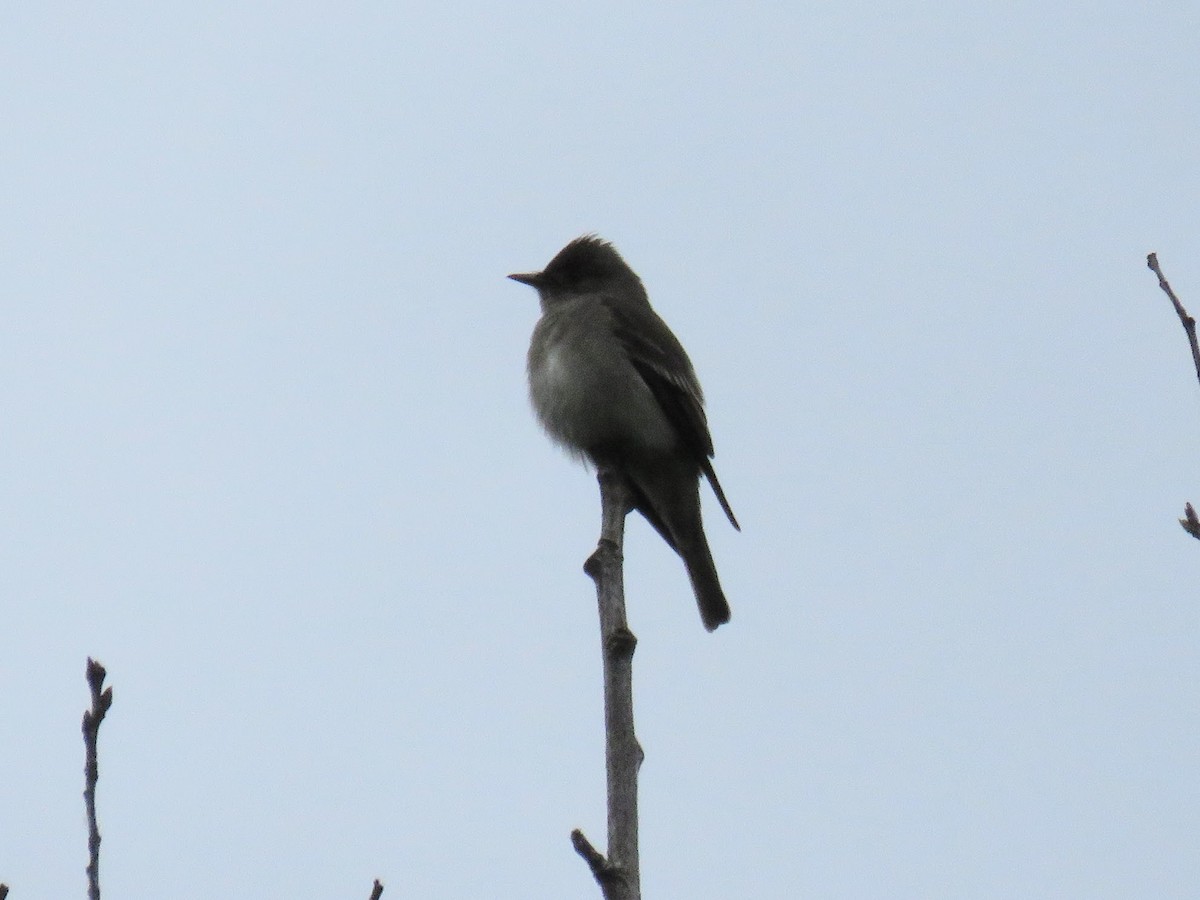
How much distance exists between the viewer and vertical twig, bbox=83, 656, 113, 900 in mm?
2637

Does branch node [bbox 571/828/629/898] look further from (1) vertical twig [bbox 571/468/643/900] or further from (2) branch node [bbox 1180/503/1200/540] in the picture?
(2) branch node [bbox 1180/503/1200/540]

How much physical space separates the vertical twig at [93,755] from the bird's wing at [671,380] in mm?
5586

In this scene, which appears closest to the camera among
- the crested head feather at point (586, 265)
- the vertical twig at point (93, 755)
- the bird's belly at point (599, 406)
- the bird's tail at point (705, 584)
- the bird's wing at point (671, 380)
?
the vertical twig at point (93, 755)

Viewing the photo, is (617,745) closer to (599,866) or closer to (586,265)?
(599,866)

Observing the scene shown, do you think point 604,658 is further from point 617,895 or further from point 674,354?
point 674,354

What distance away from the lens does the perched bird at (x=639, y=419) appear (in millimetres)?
8422

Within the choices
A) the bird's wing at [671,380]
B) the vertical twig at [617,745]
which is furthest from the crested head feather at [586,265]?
the vertical twig at [617,745]

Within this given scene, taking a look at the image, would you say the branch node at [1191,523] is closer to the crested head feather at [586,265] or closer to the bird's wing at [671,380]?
the bird's wing at [671,380]

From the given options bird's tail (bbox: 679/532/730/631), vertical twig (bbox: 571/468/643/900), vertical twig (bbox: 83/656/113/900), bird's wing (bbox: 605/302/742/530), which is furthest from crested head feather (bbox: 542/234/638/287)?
vertical twig (bbox: 83/656/113/900)

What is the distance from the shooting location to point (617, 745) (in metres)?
3.37

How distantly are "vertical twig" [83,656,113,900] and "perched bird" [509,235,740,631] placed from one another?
5.35 m

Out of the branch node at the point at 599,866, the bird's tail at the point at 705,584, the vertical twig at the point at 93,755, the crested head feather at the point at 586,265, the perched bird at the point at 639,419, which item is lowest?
the branch node at the point at 599,866

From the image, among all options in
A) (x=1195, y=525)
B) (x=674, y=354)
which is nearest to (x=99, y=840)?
(x=1195, y=525)

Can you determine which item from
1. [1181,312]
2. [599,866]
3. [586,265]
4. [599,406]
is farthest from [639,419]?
[599,866]
